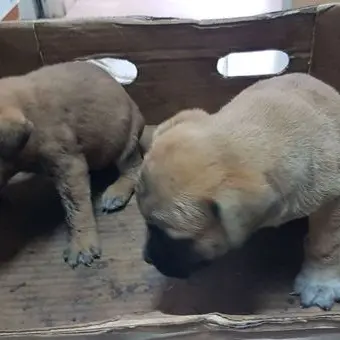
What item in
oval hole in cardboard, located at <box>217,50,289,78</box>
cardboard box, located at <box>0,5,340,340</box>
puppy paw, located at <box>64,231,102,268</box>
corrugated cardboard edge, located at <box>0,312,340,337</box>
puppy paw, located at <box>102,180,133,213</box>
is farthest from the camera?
oval hole in cardboard, located at <box>217,50,289,78</box>

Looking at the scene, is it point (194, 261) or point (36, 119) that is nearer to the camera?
point (194, 261)

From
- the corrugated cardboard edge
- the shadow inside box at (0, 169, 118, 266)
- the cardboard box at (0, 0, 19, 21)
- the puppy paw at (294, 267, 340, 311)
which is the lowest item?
the shadow inside box at (0, 169, 118, 266)

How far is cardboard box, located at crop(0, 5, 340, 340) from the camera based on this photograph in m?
1.08

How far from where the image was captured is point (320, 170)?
894mm

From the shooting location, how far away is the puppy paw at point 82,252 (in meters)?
1.20

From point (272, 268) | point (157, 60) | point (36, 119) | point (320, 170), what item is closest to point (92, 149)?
point (36, 119)

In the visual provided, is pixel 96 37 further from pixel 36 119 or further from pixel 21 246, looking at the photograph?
pixel 21 246

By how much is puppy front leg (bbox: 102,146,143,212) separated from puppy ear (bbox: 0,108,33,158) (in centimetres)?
26

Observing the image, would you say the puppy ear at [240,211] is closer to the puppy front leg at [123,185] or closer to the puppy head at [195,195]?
the puppy head at [195,195]

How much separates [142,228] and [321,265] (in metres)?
0.37

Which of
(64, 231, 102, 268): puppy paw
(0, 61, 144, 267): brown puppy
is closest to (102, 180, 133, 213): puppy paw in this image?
(0, 61, 144, 267): brown puppy

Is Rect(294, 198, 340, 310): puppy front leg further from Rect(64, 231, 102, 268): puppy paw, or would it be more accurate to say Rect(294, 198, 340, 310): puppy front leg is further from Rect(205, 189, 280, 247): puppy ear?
Rect(64, 231, 102, 268): puppy paw

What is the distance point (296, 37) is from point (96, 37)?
39cm

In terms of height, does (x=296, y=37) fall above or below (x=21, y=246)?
above
